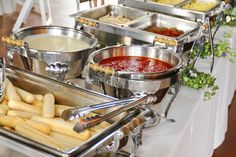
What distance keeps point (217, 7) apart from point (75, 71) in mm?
1149

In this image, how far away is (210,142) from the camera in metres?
1.87

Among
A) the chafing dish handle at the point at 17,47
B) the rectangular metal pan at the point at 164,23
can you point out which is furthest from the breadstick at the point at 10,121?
the rectangular metal pan at the point at 164,23

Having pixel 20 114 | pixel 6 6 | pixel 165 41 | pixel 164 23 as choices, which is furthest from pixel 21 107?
pixel 6 6

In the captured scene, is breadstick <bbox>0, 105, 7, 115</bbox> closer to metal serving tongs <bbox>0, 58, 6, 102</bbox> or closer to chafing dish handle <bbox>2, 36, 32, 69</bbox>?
metal serving tongs <bbox>0, 58, 6, 102</bbox>

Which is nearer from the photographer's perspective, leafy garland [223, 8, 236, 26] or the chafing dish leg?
the chafing dish leg

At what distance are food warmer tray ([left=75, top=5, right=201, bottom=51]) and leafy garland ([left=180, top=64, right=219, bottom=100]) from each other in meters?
0.11

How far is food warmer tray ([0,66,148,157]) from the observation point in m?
0.80

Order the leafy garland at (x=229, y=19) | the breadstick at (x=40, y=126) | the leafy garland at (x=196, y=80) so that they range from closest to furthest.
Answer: the breadstick at (x=40, y=126), the leafy garland at (x=196, y=80), the leafy garland at (x=229, y=19)

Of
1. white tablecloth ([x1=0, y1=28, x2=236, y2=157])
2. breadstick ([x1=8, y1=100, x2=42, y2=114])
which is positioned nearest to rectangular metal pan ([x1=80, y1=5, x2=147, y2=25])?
white tablecloth ([x1=0, y1=28, x2=236, y2=157])

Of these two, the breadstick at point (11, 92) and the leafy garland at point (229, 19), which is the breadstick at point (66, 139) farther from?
the leafy garland at point (229, 19)

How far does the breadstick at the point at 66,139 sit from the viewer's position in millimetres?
887

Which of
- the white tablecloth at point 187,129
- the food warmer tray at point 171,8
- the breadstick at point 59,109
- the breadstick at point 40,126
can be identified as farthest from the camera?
the food warmer tray at point 171,8

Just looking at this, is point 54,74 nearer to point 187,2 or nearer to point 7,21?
point 187,2

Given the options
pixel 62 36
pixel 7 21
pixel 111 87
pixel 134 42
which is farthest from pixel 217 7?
pixel 7 21
